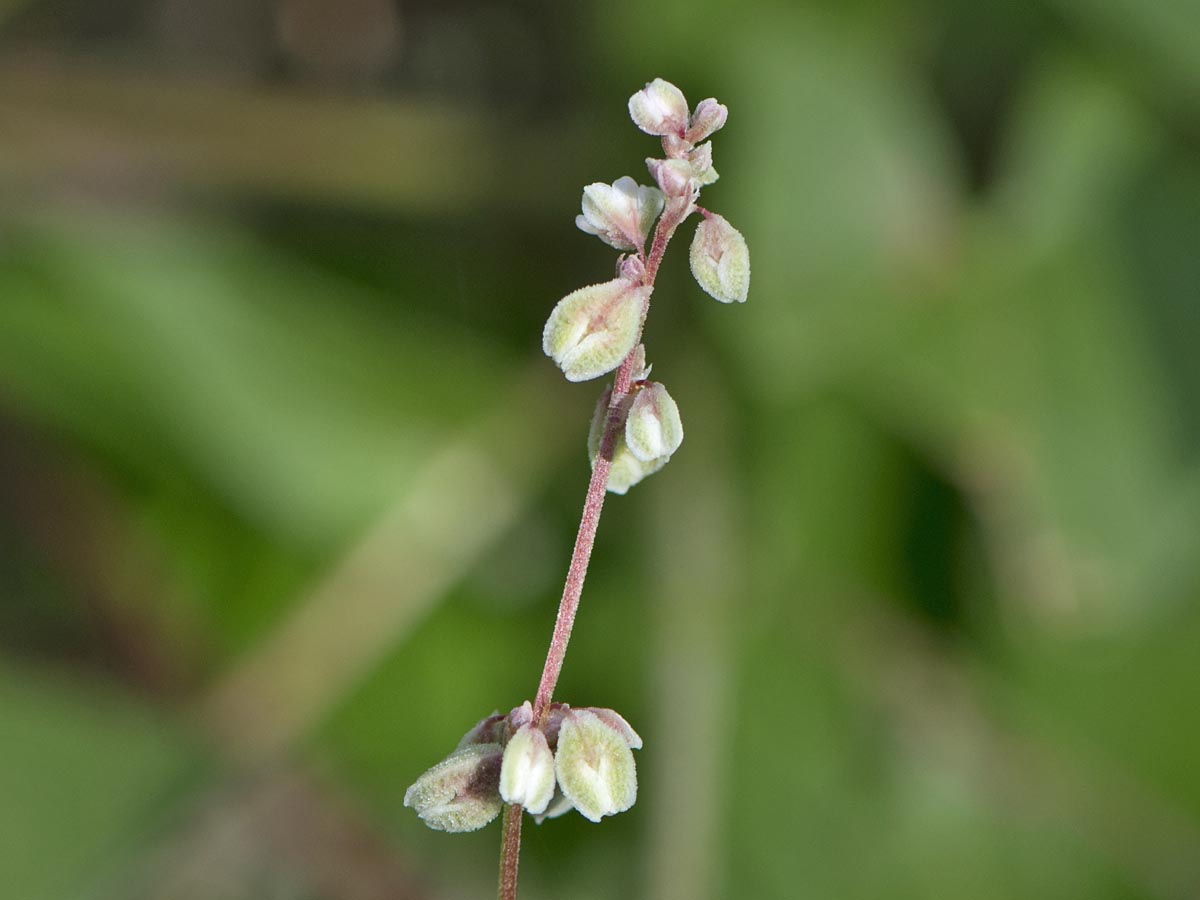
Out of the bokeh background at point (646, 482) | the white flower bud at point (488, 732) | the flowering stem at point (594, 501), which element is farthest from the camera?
the bokeh background at point (646, 482)

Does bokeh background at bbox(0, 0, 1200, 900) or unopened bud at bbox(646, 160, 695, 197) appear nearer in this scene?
unopened bud at bbox(646, 160, 695, 197)

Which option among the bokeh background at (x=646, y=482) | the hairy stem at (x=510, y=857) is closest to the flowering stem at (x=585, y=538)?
the hairy stem at (x=510, y=857)

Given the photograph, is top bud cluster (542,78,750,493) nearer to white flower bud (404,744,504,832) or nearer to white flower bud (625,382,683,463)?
white flower bud (625,382,683,463)

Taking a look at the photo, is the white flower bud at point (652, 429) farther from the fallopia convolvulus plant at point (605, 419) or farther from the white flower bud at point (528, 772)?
the white flower bud at point (528, 772)

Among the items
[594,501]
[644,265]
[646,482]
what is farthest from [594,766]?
[646,482]

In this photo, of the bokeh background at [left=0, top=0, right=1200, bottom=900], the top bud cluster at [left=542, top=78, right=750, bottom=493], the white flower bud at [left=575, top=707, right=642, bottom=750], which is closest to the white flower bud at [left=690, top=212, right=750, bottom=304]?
the top bud cluster at [left=542, top=78, right=750, bottom=493]

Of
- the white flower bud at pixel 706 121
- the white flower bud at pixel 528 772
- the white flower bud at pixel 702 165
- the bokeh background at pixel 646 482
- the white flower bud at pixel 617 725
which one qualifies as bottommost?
the white flower bud at pixel 528 772
